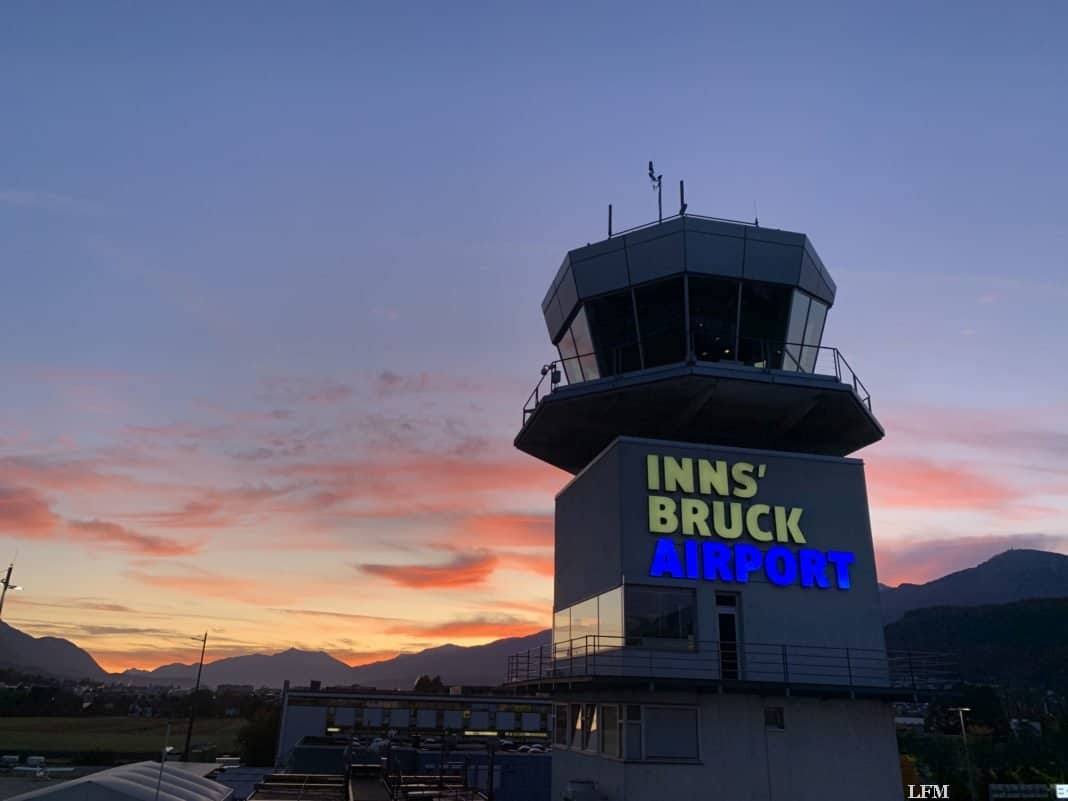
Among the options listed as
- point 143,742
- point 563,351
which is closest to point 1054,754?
point 563,351

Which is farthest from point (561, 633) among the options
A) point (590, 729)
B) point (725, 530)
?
point (725, 530)

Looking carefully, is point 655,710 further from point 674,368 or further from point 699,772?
point 674,368

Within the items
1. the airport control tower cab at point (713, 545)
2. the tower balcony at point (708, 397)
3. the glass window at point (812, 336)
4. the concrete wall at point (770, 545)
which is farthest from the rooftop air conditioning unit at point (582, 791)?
the glass window at point (812, 336)

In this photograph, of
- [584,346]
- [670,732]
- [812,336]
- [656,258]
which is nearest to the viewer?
[670,732]

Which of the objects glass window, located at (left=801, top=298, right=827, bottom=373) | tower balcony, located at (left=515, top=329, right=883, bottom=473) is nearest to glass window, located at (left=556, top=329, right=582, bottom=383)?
tower balcony, located at (left=515, top=329, right=883, bottom=473)

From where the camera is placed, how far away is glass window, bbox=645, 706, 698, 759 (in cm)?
2331

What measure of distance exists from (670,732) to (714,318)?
14.4 meters

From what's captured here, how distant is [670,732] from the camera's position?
23.6m

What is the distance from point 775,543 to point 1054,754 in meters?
93.4

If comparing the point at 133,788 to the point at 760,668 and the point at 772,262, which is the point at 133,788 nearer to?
the point at 760,668

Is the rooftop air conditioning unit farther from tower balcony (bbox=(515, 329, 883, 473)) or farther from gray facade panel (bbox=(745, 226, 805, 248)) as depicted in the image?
gray facade panel (bbox=(745, 226, 805, 248))

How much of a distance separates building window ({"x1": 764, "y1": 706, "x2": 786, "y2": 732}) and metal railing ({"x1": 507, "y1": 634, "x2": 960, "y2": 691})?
90 centimetres

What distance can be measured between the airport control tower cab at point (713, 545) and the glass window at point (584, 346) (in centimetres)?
12

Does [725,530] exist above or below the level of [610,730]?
above
